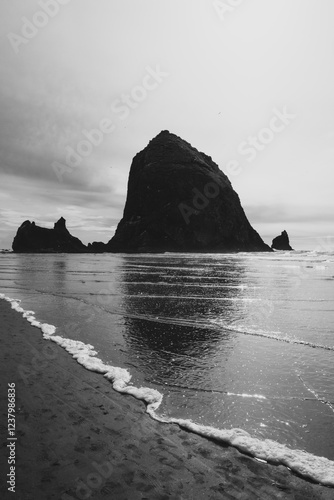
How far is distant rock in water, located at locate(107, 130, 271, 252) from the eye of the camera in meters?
142

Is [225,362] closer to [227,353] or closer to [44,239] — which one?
[227,353]

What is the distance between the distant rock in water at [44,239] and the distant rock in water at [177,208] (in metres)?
20.1

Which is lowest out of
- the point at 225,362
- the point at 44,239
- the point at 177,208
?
the point at 225,362

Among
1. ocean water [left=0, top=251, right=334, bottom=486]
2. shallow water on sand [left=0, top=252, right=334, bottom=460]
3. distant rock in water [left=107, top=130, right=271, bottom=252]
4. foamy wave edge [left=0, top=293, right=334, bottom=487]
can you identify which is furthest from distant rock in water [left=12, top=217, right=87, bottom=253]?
foamy wave edge [left=0, top=293, right=334, bottom=487]

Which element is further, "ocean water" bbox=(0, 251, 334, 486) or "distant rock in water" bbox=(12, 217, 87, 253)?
"distant rock in water" bbox=(12, 217, 87, 253)

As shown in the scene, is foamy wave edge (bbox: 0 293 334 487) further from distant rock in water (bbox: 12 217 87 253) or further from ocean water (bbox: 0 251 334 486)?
distant rock in water (bbox: 12 217 87 253)

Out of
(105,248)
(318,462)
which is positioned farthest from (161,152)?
(318,462)

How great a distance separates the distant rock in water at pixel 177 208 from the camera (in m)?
142

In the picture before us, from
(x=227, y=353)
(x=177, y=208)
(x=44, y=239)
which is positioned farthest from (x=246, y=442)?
(x=177, y=208)

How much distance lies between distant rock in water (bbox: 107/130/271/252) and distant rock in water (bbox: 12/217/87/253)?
20.1 meters

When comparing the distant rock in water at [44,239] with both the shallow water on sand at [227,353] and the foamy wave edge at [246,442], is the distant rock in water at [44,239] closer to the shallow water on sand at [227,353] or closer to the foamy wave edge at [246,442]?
the shallow water on sand at [227,353]

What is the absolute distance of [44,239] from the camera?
427ft

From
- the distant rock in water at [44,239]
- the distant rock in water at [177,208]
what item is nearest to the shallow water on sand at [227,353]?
the distant rock in water at [44,239]

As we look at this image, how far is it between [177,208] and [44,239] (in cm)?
6473
